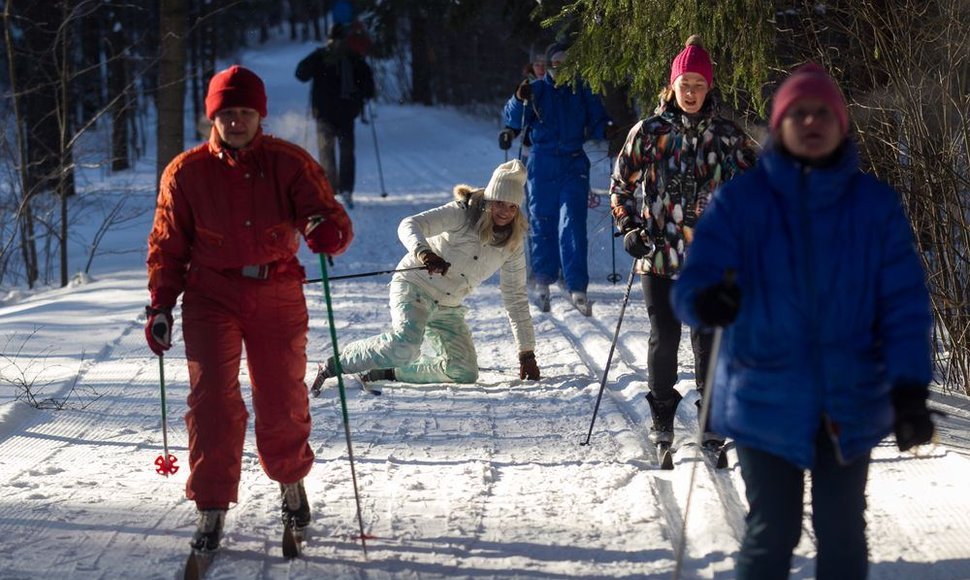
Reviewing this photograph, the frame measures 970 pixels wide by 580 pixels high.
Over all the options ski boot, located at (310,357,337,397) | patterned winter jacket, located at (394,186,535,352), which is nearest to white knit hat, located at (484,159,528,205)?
patterned winter jacket, located at (394,186,535,352)

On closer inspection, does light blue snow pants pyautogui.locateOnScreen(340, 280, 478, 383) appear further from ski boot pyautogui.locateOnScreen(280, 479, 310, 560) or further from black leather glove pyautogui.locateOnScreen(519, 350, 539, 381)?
ski boot pyautogui.locateOnScreen(280, 479, 310, 560)

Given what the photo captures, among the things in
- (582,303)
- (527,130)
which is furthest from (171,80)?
(582,303)

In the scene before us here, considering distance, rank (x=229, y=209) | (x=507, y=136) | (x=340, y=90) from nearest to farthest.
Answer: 1. (x=229, y=209)
2. (x=507, y=136)
3. (x=340, y=90)

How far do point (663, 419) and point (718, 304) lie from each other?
2.67 m

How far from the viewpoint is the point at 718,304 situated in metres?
3.18

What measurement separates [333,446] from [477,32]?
109 ft

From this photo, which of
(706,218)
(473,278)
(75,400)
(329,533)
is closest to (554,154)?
(473,278)

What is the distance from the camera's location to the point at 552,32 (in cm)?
1538

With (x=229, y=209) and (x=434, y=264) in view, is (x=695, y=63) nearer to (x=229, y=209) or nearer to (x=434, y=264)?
(x=434, y=264)

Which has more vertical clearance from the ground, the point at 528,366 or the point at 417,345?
the point at 417,345

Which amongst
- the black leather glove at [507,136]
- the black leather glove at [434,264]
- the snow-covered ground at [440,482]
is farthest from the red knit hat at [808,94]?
the black leather glove at [507,136]

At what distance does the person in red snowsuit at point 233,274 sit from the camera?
429 centimetres

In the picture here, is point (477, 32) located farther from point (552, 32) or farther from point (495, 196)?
point (495, 196)

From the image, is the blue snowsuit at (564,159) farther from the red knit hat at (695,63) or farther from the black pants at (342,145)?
the black pants at (342,145)
